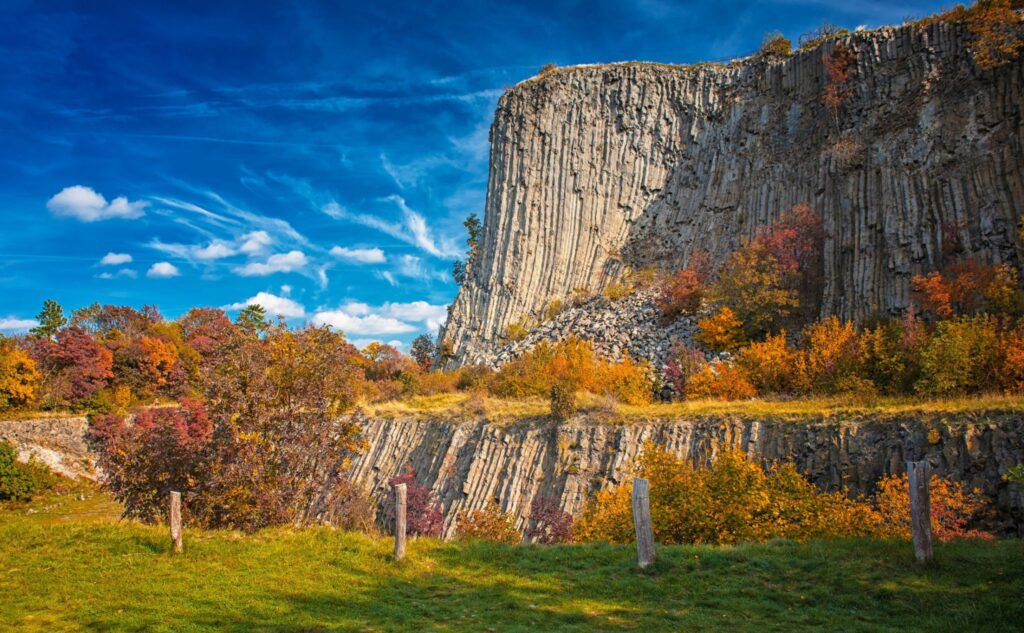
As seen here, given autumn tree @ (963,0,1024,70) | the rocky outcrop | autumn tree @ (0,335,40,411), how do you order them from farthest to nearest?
1. autumn tree @ (0,335,40,411)
2. the rocky outcrop
3. autumn tree @ (963,0,1024,70)

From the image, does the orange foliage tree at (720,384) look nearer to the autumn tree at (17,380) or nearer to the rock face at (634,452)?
the rock face at (634,452)

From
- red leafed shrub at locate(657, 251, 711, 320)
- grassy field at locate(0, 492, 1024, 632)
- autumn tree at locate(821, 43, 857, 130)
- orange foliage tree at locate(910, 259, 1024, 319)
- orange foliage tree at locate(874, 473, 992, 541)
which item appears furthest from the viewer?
red leafed shrub at locate(657, 251, 711, 320)

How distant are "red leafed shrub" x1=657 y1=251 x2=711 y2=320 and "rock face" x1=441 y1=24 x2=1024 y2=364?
1.36 meters

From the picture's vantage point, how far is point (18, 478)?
114 feet

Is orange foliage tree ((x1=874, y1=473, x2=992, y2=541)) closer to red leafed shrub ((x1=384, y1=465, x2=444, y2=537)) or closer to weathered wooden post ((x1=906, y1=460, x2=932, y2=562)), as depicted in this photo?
weathered wooden post ((x1=906, y1=460, x2=932, y2=562))

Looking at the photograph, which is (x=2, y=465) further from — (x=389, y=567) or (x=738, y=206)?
(x=738, y=206)

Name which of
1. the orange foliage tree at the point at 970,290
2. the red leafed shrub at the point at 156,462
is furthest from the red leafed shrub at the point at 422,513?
the orange foliage tree at the point at 970,290

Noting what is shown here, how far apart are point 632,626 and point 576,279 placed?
40716mm

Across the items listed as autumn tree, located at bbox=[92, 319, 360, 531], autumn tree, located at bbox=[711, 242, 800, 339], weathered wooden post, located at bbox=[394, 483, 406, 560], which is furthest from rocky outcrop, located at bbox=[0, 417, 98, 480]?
autumn tree, located at bbox=[711, 242, 800, 339]

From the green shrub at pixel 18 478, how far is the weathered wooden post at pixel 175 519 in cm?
3102

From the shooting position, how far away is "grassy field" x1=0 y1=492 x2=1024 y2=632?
8.35m

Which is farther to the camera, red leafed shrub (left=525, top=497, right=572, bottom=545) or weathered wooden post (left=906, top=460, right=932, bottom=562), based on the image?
red leafed shrub (left=525, top=497, right=572, bottom=545)

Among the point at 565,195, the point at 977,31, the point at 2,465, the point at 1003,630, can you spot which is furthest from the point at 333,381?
the point at 565,195

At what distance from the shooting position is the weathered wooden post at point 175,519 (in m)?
11.3
